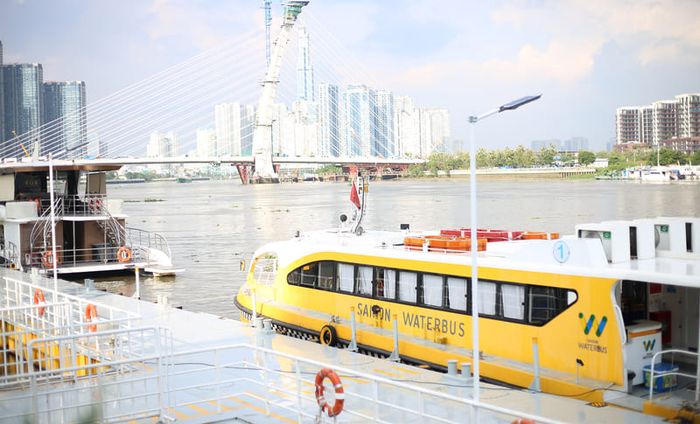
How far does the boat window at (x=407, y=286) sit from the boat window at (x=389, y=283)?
0.54 feet

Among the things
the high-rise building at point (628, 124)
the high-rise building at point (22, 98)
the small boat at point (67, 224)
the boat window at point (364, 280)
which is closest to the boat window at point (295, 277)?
the boat window at point (364, 280)

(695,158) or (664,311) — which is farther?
(695,158)

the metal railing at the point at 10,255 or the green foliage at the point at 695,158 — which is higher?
the green foliage at the point at 695,158

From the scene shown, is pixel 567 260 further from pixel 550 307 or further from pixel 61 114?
pixel 61 114

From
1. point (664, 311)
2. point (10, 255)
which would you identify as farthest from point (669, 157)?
point (664, 311)

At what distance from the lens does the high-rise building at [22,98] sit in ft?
158

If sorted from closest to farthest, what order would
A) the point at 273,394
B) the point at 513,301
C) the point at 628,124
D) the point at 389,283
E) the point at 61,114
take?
the point at 273,394
the point at 513,301
the point at 389,283
the point at 61,114
the point at 628,124

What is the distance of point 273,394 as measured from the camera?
10.2 metres

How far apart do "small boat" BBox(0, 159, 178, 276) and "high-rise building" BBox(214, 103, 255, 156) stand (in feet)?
242

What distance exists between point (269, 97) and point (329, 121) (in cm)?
2757

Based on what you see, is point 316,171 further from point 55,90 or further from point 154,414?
point 154,414

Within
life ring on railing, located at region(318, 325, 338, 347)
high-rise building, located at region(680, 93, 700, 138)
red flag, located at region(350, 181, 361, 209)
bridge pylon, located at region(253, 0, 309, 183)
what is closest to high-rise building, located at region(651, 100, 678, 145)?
high-rise building, located at region(680, 93, 700, 138)

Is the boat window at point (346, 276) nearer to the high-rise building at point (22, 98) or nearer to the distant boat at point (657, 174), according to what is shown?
the high-rise building at point (22, 98)

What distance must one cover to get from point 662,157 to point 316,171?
284ft
